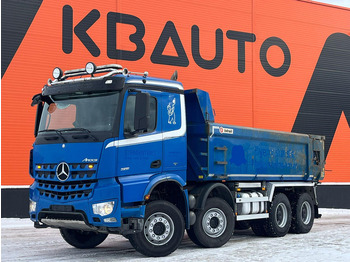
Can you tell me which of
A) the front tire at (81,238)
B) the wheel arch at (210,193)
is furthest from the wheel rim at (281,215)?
the front tire at (81,238)

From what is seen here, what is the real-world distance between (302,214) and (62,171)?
24.7 ft

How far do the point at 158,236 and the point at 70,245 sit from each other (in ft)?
9.99

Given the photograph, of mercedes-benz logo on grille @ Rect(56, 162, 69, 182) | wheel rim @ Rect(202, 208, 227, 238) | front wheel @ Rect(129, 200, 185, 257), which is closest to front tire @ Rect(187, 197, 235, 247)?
wheel rim @ Rect(202, 208, 227, 238)

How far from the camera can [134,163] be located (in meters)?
9.46

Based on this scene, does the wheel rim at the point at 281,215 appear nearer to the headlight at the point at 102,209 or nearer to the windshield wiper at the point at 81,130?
the headlight at the point at 102,209

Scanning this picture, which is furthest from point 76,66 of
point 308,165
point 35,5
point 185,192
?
point 185,192

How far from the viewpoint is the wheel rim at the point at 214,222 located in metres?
11.0

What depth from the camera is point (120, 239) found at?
1299cm

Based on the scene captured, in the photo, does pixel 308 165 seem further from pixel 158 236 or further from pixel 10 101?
pixel 10 101

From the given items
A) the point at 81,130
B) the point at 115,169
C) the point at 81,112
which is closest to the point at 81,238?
the point at 115,169

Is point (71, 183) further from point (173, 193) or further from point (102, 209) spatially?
point (173, 193)

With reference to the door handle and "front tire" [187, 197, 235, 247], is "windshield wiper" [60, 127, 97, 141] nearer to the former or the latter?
the door handle

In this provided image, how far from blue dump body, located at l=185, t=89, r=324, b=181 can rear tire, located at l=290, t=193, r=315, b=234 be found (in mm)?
576

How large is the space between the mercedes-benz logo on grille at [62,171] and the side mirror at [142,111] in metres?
1.45
